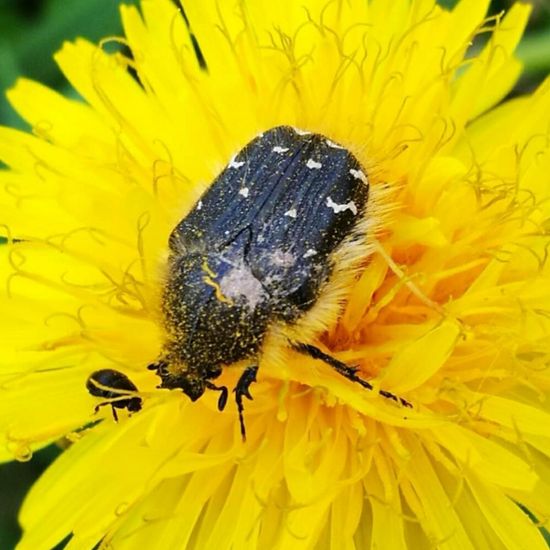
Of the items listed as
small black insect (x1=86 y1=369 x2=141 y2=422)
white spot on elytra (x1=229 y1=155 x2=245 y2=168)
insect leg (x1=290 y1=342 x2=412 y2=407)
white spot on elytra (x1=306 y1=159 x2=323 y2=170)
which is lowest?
insect leg (x1=290 y1=342 x2=412 y2=407)

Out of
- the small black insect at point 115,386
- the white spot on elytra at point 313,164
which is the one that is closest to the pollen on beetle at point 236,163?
the white spot on elytra at point 313,164

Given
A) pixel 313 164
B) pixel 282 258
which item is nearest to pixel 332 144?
pixel 313 164

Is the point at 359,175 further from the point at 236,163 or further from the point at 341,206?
the point at 236,163

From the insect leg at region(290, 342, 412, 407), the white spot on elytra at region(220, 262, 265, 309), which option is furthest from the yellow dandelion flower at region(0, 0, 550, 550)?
the white spot on elytra at region(220, 262, 265, 309)

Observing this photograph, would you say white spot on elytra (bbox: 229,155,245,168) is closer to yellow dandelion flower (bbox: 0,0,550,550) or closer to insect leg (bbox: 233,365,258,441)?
yellow dandelion flower (bbox: 0,0,550,550)

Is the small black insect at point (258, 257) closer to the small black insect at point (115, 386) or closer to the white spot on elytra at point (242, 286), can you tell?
the white spot on elytra at point (242, 286)

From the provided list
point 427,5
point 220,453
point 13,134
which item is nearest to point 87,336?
point 220,453

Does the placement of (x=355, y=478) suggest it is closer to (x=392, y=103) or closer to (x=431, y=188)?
(x=431, y=188)

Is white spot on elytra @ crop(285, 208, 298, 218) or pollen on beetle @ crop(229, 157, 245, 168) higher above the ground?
pollen on beetle @ crop(229, 157, 245, 168)
